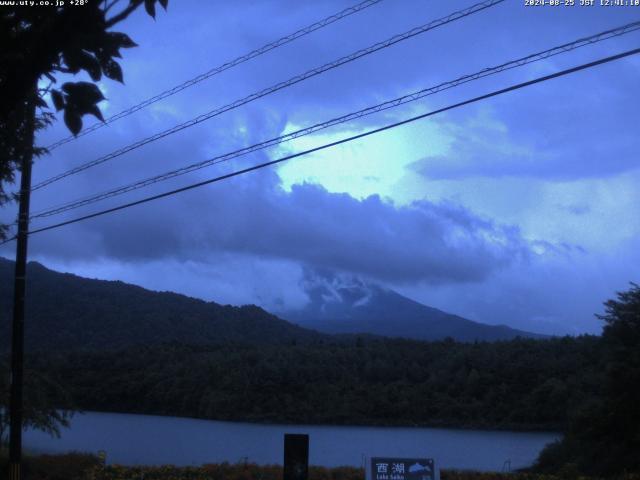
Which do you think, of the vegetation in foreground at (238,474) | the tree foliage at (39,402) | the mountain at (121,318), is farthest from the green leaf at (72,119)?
the mountain at (121,318)

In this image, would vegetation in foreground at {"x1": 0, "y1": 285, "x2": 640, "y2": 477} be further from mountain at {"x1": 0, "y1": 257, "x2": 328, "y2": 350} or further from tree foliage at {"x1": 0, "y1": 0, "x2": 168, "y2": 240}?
tree foliage at {"x1": 0, "y1": 0, "x2": 168, "y2": 240}

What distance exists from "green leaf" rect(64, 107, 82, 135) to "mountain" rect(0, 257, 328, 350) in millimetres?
45944

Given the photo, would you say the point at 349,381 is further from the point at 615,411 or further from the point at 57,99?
the point at 57,99

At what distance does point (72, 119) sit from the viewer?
4613 millimetres

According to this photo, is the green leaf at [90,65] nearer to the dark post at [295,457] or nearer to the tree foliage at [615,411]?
the dark post at [295,457]

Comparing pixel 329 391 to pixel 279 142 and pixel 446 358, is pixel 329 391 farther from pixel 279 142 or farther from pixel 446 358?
pixel 279 142

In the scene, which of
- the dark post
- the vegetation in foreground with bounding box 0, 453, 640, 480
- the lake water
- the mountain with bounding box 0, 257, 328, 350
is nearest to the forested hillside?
the lake water

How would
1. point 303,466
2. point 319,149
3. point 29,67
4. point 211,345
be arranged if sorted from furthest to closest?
point 211,345 < point 319,149 < point 303,466 < point 29,67

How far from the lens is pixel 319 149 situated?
13.6 metres

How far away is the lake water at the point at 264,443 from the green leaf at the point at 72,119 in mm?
18363

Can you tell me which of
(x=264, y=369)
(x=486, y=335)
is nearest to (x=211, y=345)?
(x=264, y=369)

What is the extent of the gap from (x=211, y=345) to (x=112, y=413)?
12.7 metres

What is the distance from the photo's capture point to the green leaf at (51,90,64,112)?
4.65 metres

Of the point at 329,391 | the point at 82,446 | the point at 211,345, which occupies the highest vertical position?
the point at 211,345
